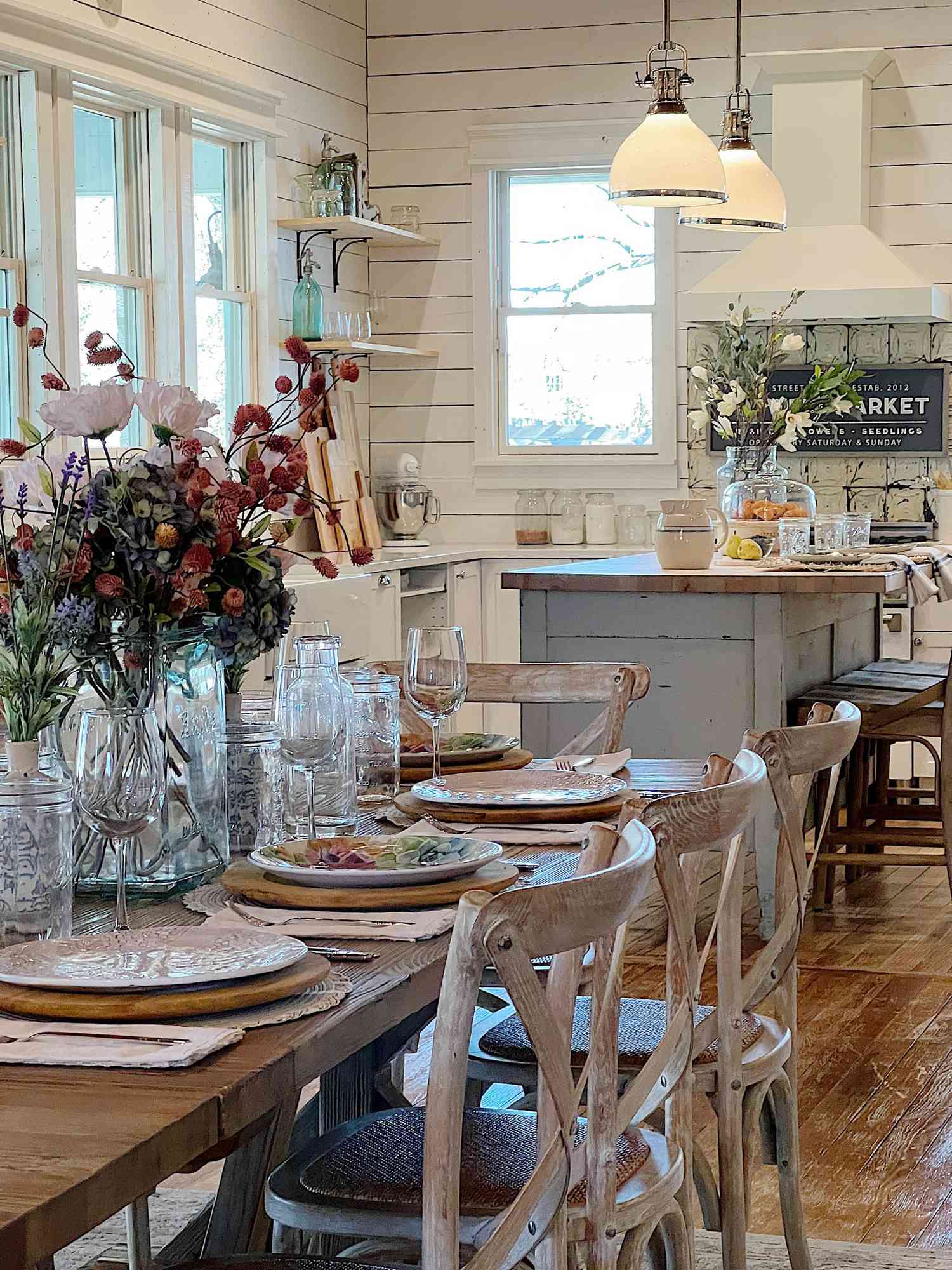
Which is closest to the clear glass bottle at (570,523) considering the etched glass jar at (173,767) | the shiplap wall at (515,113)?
the shiplap wall at (515,113)

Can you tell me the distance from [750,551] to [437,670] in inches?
107

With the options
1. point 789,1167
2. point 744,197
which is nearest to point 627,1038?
point 789,1167

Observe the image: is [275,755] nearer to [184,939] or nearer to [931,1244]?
[184,939]

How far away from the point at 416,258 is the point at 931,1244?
5.19 m

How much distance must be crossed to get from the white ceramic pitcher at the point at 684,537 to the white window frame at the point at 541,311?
2388mm

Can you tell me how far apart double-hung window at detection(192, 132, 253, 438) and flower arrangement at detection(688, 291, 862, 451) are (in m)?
1.64

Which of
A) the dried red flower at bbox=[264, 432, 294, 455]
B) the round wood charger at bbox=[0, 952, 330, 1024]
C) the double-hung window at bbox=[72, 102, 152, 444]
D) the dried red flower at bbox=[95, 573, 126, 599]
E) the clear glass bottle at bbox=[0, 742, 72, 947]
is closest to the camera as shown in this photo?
the round wood charger at bbox=[0, 952, 330, 1024]

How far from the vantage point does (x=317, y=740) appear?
1.90 meters

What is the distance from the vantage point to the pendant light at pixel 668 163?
13.2 ft

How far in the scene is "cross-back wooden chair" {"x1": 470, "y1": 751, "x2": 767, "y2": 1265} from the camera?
1604 millimetres

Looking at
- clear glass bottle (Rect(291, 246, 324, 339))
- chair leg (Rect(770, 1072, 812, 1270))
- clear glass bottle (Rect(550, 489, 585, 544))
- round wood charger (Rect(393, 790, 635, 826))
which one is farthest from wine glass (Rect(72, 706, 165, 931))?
clear glass bottle (Rect(550, 489, 585, 544))

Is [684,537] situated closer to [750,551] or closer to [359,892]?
[750,551]

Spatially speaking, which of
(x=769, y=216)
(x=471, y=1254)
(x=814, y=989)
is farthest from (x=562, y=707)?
(x=471, y=1254)

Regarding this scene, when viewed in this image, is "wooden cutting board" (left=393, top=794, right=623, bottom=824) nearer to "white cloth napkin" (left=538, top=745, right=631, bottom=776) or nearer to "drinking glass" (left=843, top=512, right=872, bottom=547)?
"white cloth napkin" (left=538, top=745, right=631, bottom=776)
